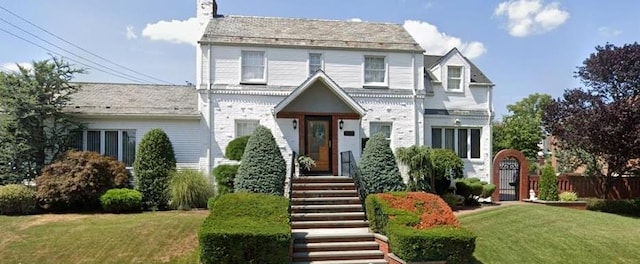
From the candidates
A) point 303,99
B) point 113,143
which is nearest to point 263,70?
point 303,99

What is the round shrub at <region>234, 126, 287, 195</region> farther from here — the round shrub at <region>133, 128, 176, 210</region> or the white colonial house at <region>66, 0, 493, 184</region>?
the round shrub at <region>133, 128, 176, 210</region>

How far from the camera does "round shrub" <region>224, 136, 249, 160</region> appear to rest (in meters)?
17.8

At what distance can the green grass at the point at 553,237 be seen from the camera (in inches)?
442

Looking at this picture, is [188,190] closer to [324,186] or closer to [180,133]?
[180,133]

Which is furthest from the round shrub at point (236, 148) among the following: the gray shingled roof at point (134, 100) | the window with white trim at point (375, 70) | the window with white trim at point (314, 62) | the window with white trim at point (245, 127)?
the window with white trim at point (375, 70)

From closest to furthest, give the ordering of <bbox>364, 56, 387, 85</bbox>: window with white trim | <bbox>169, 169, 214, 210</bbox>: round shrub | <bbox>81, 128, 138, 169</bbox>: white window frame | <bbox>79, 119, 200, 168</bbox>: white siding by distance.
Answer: <bbox>169, 169, 214, 210</bbox>: round shrub < <bbox>81, 128, 138, 169</bbox>: white window frame < <bbox>79, 119, 200, 168</bbox>: white siding < <bbox>364, 56, 387, 85</bbox>: window with white trim

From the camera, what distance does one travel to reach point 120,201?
52.2 ft

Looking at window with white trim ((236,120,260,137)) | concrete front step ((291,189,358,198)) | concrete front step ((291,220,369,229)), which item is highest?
window with white trim ((236,120,260,137))

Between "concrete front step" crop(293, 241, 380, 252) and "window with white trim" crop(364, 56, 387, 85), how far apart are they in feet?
34.1

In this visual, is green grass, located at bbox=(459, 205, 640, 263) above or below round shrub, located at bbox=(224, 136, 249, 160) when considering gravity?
below

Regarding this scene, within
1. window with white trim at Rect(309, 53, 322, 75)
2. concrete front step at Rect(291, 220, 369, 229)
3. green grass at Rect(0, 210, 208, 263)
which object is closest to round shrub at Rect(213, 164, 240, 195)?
green grass at Rect(0, 210, 208, 263)

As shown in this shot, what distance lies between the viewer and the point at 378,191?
13.7 meters

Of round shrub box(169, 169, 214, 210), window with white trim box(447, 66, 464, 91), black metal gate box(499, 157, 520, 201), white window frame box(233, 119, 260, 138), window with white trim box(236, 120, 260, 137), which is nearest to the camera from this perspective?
round shrub box(169, 169, 214, 210)

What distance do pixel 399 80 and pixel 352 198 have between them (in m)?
8.33
